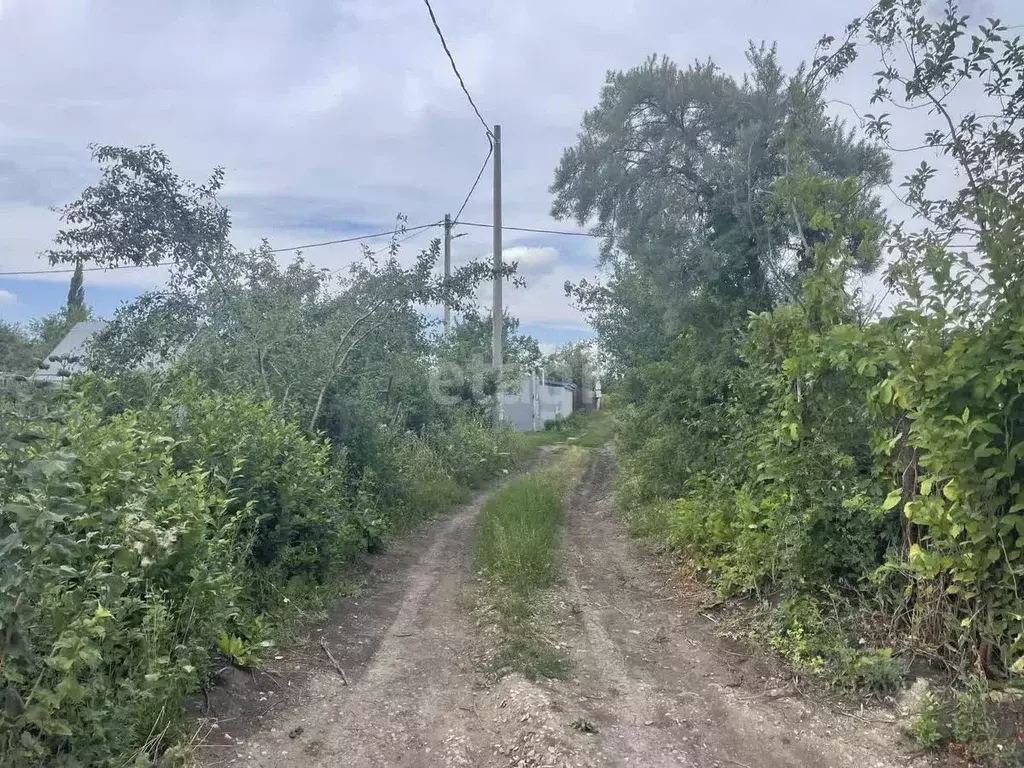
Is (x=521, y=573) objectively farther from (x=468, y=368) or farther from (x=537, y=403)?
(x=537, y=403)

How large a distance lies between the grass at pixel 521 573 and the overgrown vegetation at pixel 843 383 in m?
1.32

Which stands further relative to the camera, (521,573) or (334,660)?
(521,573)

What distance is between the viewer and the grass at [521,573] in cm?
521

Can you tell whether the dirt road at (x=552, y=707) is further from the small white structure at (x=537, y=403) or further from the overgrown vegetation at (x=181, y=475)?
the small white structure at (x=537, y=403)

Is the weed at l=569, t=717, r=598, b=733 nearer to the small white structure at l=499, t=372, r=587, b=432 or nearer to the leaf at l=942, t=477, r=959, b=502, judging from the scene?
the leaf at l=942, t=477, r=959, b=502

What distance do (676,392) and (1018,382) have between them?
6861 mm

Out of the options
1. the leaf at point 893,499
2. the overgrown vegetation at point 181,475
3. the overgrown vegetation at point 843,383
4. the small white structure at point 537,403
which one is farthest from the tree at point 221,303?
the small white structure at point 537,403

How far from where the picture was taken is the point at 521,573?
721 centimetres

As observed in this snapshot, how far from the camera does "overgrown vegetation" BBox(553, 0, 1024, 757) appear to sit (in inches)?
162

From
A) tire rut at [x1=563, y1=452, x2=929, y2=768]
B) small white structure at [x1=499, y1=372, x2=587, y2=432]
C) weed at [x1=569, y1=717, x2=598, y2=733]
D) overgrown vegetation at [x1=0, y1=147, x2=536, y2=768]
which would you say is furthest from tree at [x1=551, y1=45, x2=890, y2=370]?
small white structure at [x1=499, y1=372, x2=587, y2=432]

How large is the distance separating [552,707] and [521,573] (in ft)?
9.18

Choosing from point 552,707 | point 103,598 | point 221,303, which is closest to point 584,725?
point 552,707

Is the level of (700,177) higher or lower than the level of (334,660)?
Result: higher

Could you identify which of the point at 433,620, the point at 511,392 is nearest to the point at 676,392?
the point at 433,620
